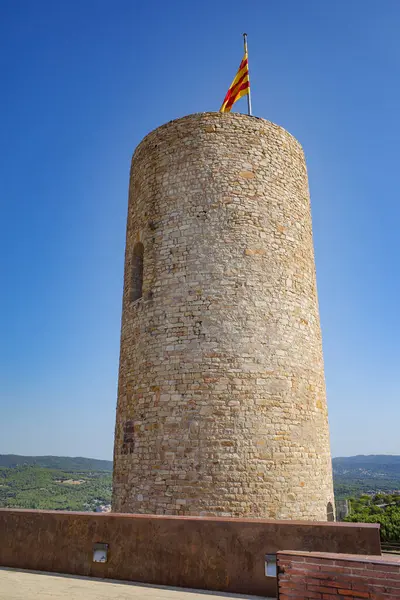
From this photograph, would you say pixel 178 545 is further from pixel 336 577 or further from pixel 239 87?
pixel 239 87

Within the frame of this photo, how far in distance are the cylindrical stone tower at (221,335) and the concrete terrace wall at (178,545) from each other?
97.1 inches

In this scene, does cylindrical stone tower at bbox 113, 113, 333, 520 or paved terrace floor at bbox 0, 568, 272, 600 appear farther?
cylindrical stone tower at bbox 113, 113, 333, 520

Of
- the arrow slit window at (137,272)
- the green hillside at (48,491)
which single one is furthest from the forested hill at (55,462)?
the arrow slit window at (137,272)

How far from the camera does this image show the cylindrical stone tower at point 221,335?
27.8ft

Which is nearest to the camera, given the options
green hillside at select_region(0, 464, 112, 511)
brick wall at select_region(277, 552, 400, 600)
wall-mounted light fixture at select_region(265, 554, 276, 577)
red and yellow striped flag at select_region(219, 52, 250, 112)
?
brick wall at select_region(277, 552, 400, 600)

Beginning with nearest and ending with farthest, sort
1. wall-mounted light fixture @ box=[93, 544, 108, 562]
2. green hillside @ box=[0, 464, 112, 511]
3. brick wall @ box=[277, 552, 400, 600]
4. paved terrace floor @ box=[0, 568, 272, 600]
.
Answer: brick wall @ box=[277, 552, 400, 600]
paved terrace floor @ box=[0, 568, 272, 600]
wall-mounted light fixture @ box=[93, 544, 108, 562]
green hillside @ box=[0, 464, 112, 511]

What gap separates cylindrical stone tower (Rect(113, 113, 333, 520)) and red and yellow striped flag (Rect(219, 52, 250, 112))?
2227 mm

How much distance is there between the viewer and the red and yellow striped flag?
40.9 ft

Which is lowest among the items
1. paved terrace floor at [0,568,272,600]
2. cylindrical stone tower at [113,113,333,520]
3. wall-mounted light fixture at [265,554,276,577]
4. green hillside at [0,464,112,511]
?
green hillside at [0,464,112,511]

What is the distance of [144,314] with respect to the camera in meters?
9.92

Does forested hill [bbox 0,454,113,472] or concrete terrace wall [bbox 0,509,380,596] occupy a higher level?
forested hill [bbox 0,454,113,472]

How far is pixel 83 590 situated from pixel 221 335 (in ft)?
16.3

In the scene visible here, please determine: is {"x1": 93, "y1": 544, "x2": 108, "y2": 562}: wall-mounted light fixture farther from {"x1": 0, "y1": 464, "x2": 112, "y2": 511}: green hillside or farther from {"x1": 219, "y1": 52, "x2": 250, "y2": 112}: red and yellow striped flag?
{"x1": 0, "y1": 464, "x2": 112, "y2": 511}: green hillside

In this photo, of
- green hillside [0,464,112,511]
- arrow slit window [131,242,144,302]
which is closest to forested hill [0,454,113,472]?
green hillside [0,464,112,511]
